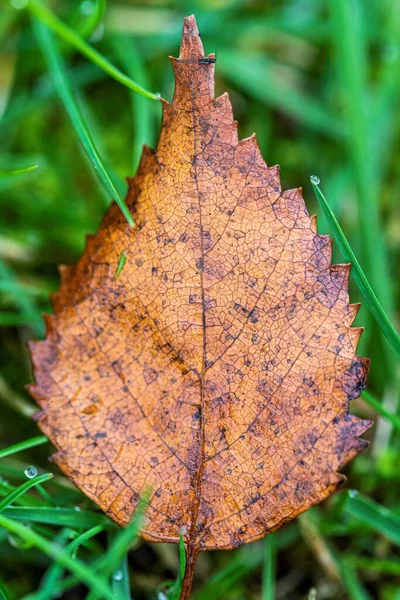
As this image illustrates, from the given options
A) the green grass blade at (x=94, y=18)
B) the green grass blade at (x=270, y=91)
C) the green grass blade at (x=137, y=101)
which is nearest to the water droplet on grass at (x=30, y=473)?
the green grass blade at (x=137, y=101)

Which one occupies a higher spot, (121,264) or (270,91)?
(270,91)

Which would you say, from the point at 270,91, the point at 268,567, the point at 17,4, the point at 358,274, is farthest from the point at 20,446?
the point at 270,91

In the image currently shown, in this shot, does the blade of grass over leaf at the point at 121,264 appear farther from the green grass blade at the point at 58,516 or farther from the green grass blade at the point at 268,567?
the green grass blade at the point at 268,567

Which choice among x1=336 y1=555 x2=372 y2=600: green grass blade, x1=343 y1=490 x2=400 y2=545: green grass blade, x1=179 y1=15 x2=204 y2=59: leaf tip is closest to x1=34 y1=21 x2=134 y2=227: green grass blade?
x1=179 y1=15 x2=204 y2=59: leaf tip

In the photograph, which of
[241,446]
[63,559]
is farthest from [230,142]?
[63,559]

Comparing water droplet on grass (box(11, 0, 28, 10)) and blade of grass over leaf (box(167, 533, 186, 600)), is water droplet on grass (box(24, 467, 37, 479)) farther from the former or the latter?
water droplet on grass (box(11, 0, 28, 10))

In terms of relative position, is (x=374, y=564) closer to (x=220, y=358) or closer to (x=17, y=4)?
(x=220, y=358)

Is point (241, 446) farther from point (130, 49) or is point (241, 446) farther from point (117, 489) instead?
point (130, 49)
